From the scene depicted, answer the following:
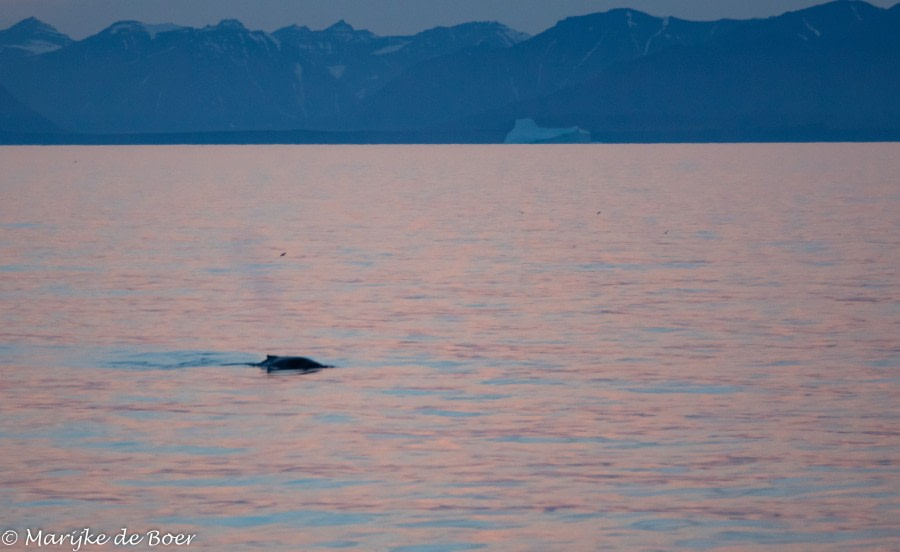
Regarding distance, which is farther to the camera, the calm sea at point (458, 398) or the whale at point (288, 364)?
the whale at point (288, 364)

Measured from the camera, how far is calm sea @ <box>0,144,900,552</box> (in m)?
15.9

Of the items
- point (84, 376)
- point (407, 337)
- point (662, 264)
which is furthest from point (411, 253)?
point (84, 376)

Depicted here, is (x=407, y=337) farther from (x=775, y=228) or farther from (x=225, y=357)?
(x=775, y=228)

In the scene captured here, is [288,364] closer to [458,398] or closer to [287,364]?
[287,364]

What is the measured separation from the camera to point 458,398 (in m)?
22.1

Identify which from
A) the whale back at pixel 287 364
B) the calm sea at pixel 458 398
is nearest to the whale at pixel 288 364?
the whale back at pixel 287 364

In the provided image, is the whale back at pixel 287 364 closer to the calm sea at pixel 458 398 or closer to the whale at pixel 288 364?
the whale at pixel 288 364

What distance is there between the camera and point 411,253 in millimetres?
47969

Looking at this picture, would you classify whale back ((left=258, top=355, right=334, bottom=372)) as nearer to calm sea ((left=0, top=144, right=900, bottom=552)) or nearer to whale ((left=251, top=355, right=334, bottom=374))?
whale ((left=251, top=355, right=334, bottom=374))

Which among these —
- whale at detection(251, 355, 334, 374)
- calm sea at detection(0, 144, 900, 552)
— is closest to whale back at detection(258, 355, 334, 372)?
whale at detection(251, 355, 334, 374)

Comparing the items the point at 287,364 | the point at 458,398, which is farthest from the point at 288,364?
the point at 458,398

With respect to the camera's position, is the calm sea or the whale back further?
the whale back

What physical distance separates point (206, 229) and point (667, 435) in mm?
43458

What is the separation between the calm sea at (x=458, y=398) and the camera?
625 inches
